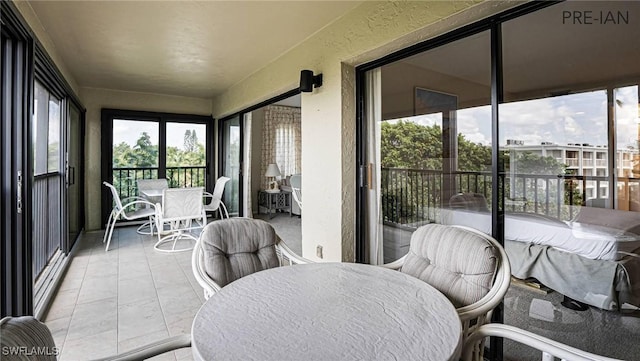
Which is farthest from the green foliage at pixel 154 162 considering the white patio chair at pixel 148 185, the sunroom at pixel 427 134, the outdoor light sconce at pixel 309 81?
the outdoor light sconce at pixel 309 81

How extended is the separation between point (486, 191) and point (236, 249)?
59.9 inches

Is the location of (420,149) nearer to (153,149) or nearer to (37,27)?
(37,27)

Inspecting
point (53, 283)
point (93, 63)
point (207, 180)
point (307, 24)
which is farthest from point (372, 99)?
point (207, 180)

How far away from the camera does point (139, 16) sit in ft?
9.34

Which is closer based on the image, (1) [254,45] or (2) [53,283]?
(2) [53,283]

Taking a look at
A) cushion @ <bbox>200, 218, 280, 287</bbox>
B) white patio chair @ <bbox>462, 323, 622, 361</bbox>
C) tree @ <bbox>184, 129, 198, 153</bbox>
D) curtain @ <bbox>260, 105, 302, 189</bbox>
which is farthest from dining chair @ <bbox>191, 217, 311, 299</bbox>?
curtain @ <bbox>260, 105, 302, 189</bbox>

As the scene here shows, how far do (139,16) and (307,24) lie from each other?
1.45m

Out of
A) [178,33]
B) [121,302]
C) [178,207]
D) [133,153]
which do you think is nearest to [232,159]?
[133,153]

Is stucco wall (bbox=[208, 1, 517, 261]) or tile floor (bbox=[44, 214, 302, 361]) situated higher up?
stucco wall (bbox=[208, 1, 517, 261])

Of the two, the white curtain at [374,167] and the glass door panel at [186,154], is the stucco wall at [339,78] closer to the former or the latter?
the white curtain at [374,167]

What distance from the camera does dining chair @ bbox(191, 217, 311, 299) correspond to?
1.66 metres

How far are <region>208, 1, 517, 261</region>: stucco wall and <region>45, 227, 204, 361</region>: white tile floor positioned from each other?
1309mm

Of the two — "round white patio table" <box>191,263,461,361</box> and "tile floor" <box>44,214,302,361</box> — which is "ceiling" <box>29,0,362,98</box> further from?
"tile floor" <box>44,214,302,361</box>

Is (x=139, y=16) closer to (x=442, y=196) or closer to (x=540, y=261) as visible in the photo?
(x=442, y=196)
